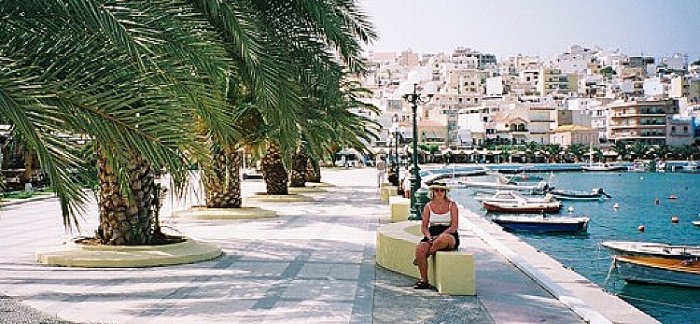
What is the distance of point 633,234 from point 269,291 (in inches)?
1038

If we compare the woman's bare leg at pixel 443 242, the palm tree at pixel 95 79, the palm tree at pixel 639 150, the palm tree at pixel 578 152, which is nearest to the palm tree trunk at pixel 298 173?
the woman's bare leg at pixel 443 242

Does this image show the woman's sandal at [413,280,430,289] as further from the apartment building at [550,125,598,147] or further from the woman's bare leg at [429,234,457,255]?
the apartment building at [550,125,598,147]

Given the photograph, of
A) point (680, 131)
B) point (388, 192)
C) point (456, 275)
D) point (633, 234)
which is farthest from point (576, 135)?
point (456, 275)

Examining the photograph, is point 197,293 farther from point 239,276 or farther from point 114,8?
point 114,8

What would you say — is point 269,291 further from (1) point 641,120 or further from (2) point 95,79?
(1) point 641,120

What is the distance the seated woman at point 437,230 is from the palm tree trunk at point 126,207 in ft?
14.1

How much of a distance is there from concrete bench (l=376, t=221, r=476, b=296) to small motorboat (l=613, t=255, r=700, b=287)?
6924 millimetres

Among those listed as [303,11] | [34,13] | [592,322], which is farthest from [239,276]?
[34,13]

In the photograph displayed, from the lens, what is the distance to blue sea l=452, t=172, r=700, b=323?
1620 centimetres

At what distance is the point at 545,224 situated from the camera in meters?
30.0

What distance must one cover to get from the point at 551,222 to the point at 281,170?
10057mm

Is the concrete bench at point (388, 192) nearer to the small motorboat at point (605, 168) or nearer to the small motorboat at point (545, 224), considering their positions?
the small motorboat at point (545, 224)

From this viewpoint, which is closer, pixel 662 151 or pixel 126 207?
pixel 126 207

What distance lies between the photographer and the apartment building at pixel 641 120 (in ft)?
380
